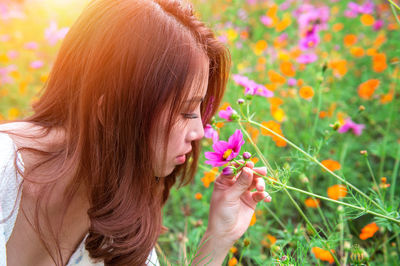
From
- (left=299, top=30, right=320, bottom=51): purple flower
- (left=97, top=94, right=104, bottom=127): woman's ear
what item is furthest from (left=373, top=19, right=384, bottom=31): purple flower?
(left=97, top=94, right=104, bottom=127): woman's ear

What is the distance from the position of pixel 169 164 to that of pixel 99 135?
0.58 ft

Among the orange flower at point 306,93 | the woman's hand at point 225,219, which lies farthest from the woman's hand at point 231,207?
the orange flower at point 306,93

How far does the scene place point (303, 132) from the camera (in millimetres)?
1731

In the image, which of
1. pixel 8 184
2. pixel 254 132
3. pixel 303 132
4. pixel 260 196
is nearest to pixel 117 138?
pixel 8 184

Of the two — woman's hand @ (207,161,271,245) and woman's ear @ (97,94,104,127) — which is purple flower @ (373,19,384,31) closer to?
woman's hand @ (207,161,271,245)

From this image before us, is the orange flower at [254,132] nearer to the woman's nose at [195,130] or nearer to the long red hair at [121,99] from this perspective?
the long red hair at [121,99]

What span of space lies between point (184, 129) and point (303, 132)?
101cm

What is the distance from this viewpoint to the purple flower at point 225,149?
Answer: 811 mm

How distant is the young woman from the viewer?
0.81 metres

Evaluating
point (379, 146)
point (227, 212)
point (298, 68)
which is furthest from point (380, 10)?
point (227, 212)

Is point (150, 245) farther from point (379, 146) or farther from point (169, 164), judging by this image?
point (379, 146)

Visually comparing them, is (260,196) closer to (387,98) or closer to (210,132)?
(210,132)

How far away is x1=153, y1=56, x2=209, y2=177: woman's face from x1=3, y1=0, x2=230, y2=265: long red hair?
0.02m

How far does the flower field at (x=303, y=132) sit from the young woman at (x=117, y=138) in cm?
9
